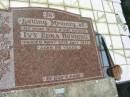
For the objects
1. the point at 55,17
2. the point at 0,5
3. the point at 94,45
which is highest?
the point at 0,5

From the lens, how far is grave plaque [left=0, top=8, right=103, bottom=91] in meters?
10.9

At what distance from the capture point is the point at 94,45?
1333cm

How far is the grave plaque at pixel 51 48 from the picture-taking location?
1091 centimetres

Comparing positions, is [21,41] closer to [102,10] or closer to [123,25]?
[102,10]

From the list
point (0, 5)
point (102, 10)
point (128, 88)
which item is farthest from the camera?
point (128, 88)

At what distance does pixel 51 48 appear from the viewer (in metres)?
11.8

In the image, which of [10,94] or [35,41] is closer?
[10,94]

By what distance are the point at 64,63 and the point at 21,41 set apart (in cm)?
230

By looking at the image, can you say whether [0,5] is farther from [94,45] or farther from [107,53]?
[107,53]

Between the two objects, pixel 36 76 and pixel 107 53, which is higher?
pixel 107 53

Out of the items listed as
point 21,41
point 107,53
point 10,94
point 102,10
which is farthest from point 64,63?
point 102,10

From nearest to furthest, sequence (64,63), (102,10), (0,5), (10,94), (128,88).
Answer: (10,94) < (64,63) < (0,5) < (102,10) < (128,88)

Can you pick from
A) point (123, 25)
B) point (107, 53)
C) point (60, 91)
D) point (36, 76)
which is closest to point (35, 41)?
point (36, 76)

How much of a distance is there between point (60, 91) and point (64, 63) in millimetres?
1497
